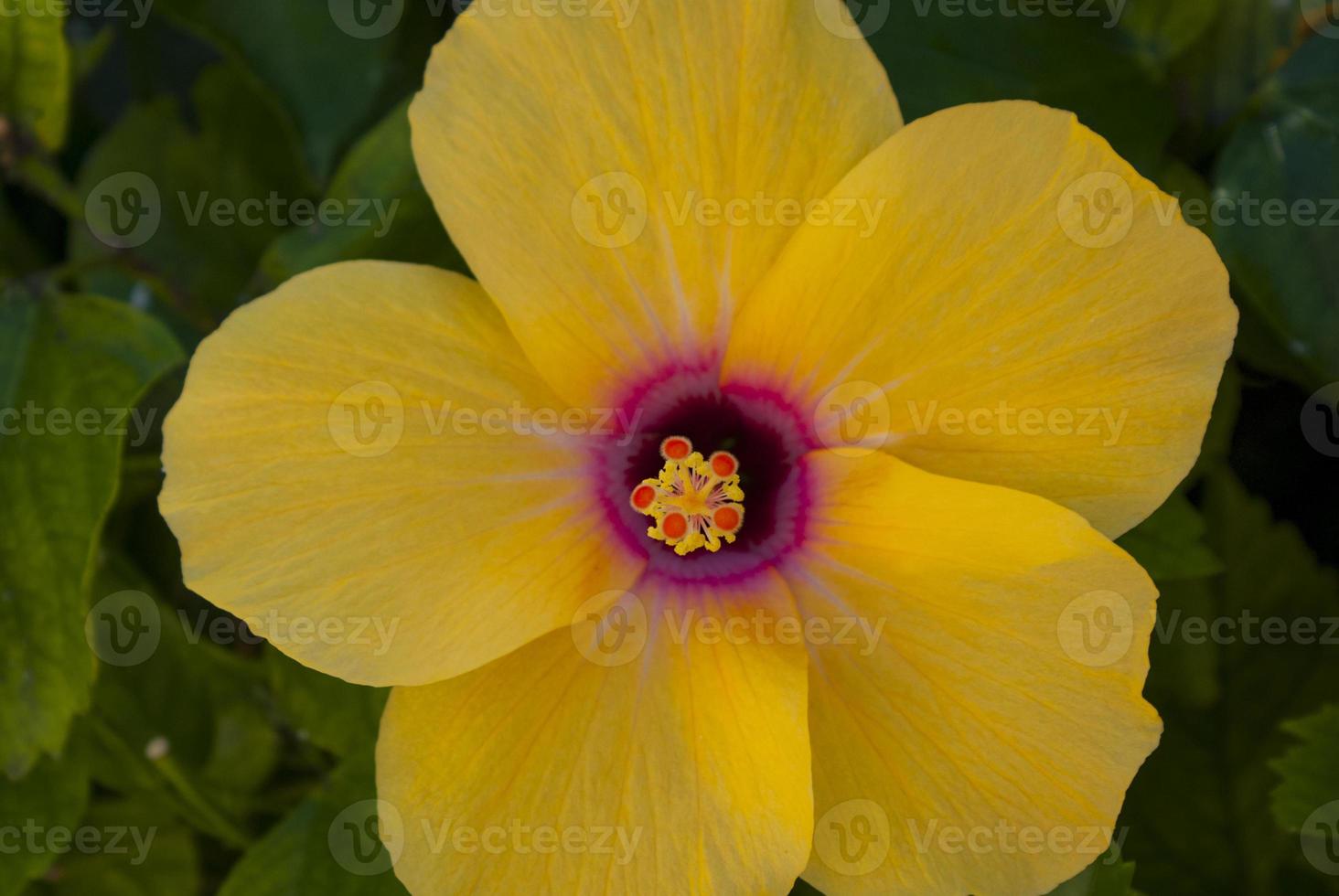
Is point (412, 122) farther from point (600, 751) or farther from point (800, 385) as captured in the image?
point (600, 751)

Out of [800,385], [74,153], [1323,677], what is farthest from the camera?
[74,153]

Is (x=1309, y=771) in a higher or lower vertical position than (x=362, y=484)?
lower

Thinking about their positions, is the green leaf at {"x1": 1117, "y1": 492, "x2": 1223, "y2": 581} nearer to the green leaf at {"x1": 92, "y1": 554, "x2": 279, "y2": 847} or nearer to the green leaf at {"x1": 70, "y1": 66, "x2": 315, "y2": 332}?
the green leaf at {"x1": 92, "y1": 554, "x2": 279, "y2": 847}

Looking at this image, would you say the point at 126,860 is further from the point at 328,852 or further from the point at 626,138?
the point at 626,138

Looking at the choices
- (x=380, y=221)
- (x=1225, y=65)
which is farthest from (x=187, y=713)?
(x=1225, y=65)

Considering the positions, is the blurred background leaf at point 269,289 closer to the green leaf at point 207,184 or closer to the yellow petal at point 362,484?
the green leaf at point 207,184

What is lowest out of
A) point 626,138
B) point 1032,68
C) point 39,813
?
point 39,813

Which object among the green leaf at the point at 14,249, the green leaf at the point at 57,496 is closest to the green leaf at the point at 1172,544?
the green leaf at the point at 57,496

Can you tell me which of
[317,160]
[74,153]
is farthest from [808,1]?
[74,153]
